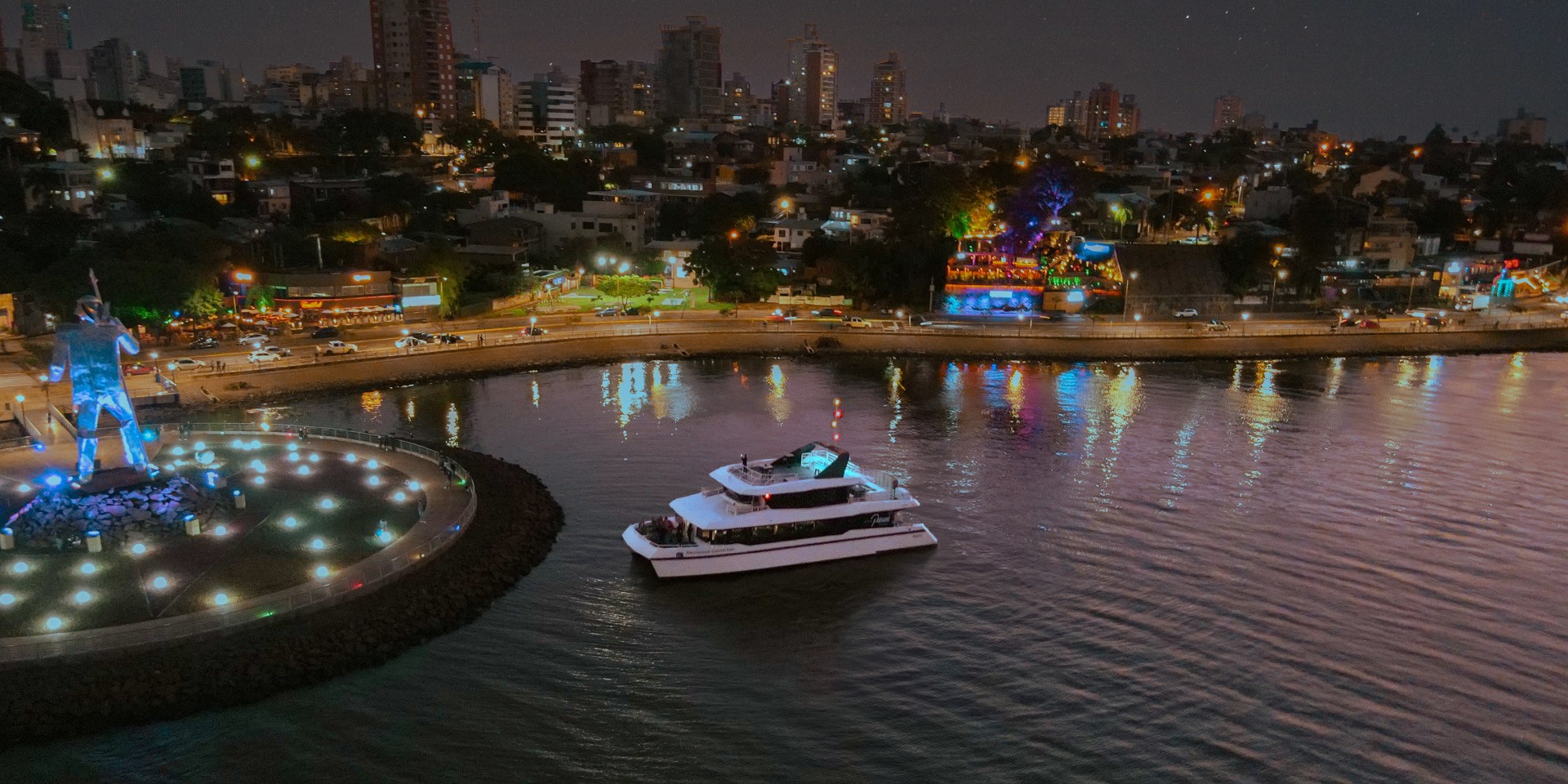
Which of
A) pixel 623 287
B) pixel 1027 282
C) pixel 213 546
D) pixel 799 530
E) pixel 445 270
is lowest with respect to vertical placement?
pixel 799 530

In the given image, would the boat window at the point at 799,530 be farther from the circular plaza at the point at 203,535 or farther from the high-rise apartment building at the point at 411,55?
the high-rise apartment building at the point at 411,55

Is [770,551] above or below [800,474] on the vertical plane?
below

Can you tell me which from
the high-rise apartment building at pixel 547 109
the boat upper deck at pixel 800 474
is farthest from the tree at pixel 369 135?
the boat upper deck at pixel 800 474

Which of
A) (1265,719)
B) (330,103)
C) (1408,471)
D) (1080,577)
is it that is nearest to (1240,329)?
(1408,471)

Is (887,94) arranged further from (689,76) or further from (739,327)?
(739,327)

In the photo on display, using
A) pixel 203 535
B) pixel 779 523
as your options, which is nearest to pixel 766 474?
pixel 779 523

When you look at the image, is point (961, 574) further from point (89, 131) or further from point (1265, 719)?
point (89, 131)

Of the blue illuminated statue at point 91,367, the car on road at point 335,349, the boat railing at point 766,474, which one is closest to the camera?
the blue illuminated statue at point 91,367
